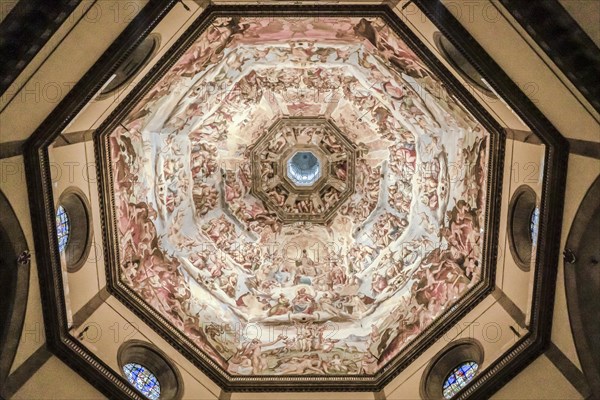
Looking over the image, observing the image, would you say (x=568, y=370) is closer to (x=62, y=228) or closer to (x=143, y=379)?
(x=143, y=379)

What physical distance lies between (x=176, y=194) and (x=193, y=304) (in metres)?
3.35

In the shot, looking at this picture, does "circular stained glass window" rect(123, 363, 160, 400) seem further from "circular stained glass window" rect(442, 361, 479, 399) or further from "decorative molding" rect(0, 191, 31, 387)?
"circular stained glass window" rect(442, 361, 479, 399)

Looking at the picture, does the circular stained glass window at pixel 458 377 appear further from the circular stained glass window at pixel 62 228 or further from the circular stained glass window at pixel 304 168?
the circular stained glass window at pixel 62 228

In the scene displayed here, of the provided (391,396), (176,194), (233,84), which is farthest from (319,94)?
(391,396)

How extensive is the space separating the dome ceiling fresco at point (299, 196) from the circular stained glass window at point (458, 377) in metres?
1.54

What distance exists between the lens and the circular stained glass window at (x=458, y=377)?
573 inches

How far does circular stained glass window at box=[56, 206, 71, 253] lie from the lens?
46.3 feet

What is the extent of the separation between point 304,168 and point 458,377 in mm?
9765

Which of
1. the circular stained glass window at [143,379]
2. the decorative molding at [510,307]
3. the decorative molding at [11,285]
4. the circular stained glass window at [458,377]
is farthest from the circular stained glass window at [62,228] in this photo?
the decorative molding at [510,307]

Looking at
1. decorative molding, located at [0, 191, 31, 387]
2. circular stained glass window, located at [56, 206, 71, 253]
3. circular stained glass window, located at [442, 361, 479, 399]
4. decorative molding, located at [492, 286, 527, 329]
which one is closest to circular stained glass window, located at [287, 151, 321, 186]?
decorative molding, located at [492, 286, 527, 329]

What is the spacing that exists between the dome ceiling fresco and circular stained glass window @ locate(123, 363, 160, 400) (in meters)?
1.47

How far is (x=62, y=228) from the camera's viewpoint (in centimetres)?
1427

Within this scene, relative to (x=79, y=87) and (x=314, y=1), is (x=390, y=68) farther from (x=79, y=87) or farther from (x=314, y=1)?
(x=79, y=87)

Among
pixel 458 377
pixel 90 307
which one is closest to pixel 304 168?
pixel 90 307
